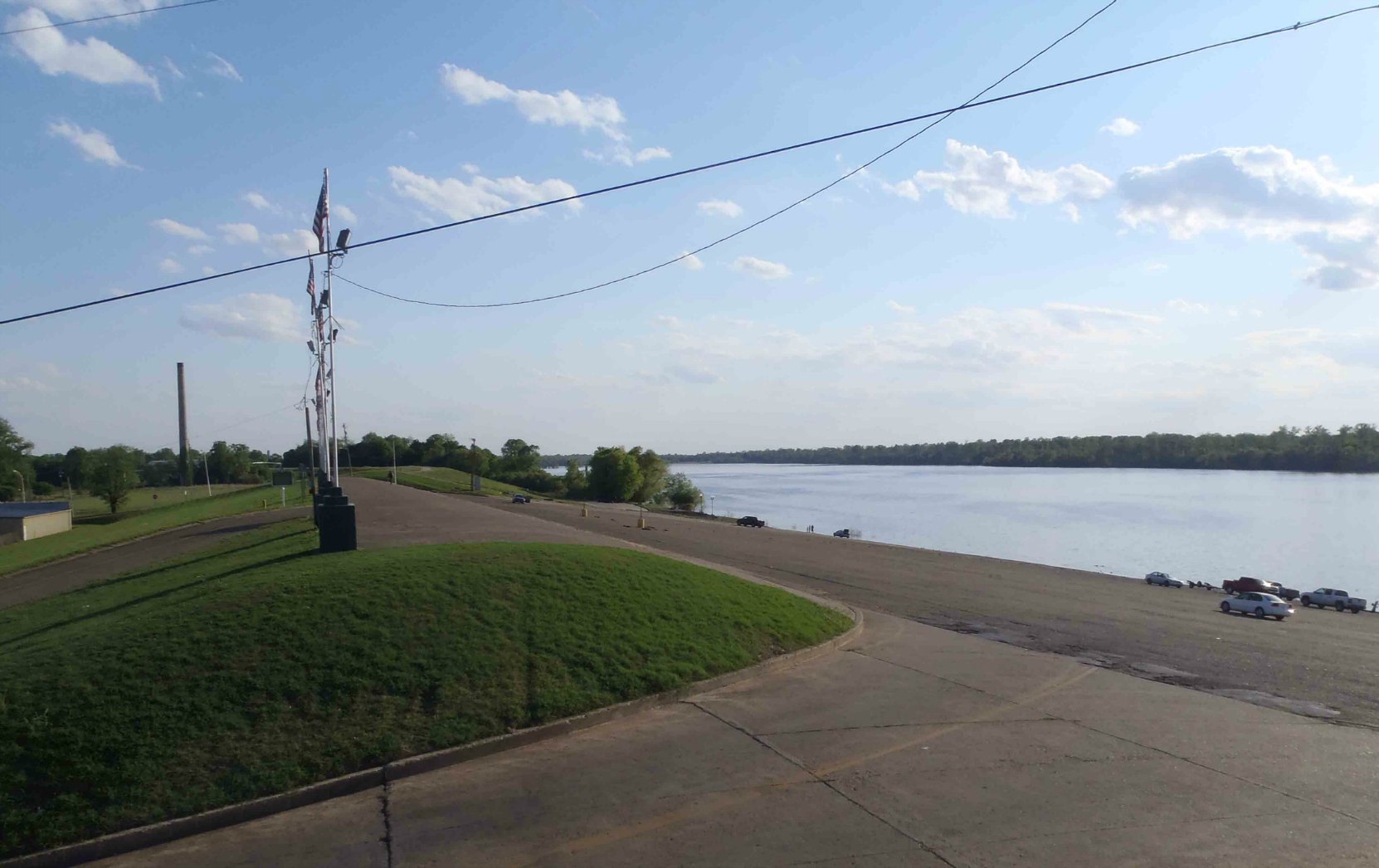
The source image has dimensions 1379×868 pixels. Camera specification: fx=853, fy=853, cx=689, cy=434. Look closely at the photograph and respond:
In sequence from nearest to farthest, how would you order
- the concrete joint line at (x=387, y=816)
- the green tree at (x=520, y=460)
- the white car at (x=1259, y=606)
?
the concrete joint line at (x=387, y=816) → the white car at (x=1259, y=606) → the green tree at (x=520, y=460)

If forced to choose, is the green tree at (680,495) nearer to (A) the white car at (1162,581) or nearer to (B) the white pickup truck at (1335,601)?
(A) the white car at (1162,581)

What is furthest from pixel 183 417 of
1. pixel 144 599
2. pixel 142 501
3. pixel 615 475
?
pixel 144 599

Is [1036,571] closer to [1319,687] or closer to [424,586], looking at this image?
[1319,687]

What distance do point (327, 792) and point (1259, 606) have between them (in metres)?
24.4

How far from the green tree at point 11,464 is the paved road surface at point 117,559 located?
70.2m

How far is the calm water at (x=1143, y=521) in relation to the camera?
49000mm

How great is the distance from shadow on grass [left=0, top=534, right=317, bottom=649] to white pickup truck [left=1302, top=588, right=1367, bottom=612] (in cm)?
3285

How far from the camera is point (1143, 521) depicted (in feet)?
239

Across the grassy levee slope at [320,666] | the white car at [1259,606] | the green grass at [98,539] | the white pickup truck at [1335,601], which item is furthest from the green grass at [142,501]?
the white pickup truck at [1335,601]

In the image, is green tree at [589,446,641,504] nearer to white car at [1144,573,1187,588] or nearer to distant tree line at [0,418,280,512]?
distant tree line at [0,418,280,512]

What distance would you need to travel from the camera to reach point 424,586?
397 inches

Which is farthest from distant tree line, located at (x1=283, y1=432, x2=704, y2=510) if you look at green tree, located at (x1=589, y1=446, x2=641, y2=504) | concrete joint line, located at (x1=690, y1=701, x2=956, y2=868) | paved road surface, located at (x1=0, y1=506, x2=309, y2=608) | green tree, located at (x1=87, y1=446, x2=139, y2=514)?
concrete joint line, located at (x1=690, y1=701, x2=956, y2=868)

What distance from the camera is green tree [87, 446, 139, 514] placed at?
6706 centimetres

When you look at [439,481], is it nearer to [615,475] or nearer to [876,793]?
[615,475]
